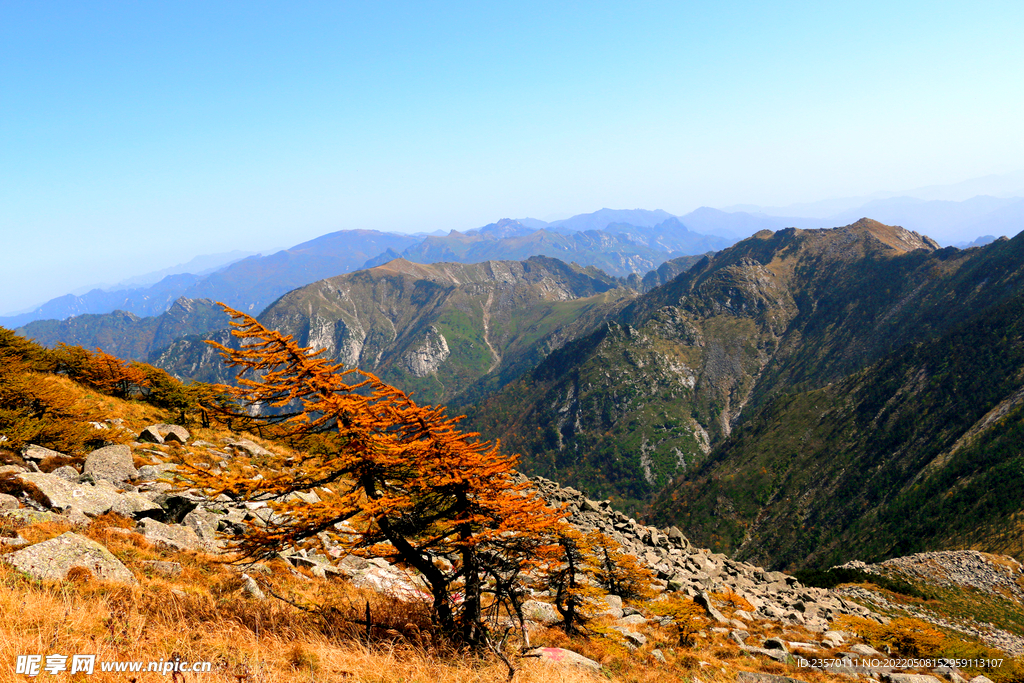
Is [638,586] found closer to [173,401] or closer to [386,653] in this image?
[386,653]

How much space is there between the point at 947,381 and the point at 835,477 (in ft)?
146

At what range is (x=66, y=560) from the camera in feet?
36.9

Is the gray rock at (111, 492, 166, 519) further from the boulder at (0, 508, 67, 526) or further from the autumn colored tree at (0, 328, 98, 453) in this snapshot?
the autumn colored tree at (0, 328, 98, 453)

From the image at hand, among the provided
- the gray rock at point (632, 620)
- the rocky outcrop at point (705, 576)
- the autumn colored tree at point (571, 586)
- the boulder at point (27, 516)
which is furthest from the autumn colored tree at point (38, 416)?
the rocky outcrop at point (705, 576)

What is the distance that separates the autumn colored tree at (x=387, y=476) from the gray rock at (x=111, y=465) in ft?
46.0

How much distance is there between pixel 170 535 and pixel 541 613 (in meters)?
15.5

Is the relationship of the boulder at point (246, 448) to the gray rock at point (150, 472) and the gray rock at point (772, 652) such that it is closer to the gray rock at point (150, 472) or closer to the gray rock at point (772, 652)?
the gray rock at point (150, 472)

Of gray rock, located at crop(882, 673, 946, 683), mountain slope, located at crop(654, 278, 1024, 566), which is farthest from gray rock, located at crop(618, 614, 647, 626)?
mountain slope, located at crop(654, 278, 1024, 566)

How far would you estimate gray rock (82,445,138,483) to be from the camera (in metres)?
20.6

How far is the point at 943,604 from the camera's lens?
42.8 metres

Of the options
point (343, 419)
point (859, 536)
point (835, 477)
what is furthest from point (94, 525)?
point (835, 477)

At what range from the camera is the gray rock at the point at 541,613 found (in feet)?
65.2

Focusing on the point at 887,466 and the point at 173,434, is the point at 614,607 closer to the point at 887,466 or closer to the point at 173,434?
the point at 173,434

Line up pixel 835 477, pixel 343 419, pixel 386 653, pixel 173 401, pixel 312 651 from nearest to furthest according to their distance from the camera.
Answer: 1. pixel 312 651
2. pixel 386 653
3. pixel 343 419
4. pixel 173 401
5. pixel 835 477
